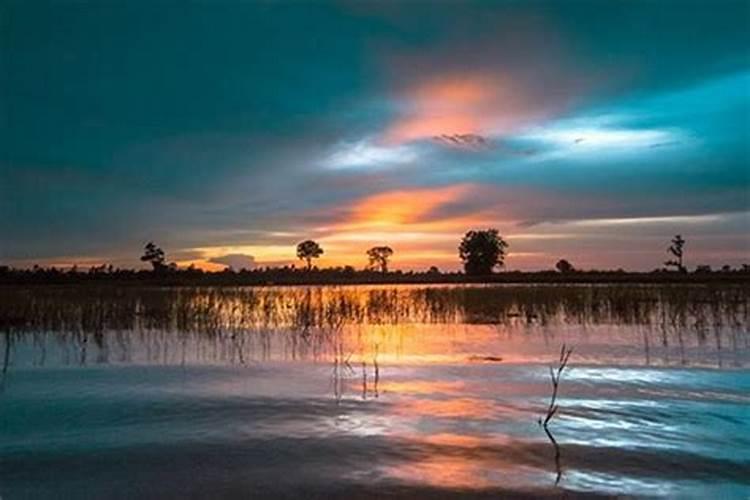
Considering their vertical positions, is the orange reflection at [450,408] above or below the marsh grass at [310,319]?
below

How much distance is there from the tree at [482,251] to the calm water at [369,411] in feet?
196

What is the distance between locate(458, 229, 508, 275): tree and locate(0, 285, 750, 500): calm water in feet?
196

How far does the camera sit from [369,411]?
9.81 metres

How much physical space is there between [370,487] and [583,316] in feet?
57.9

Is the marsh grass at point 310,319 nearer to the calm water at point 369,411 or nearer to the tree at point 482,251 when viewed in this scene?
the calm water at point 369,411

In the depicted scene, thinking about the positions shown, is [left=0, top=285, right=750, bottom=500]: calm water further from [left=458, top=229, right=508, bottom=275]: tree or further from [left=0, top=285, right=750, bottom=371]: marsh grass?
[left=458, top=229, right=508, bottom=275]: tree

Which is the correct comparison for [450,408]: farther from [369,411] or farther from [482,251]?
[482,251]

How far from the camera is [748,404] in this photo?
32.7 feet

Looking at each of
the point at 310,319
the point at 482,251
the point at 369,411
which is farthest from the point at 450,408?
the point at 482,251

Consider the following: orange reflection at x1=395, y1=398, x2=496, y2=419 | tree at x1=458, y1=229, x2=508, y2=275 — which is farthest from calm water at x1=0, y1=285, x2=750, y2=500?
tree at x1=458, y1=229, x2=508, y2=275

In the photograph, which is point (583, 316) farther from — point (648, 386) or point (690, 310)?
point (648, 386)

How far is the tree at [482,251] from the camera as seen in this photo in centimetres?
8025

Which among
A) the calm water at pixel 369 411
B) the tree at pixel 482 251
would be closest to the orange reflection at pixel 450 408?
the calm water at pixel 369 411

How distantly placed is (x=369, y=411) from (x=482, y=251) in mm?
72243
